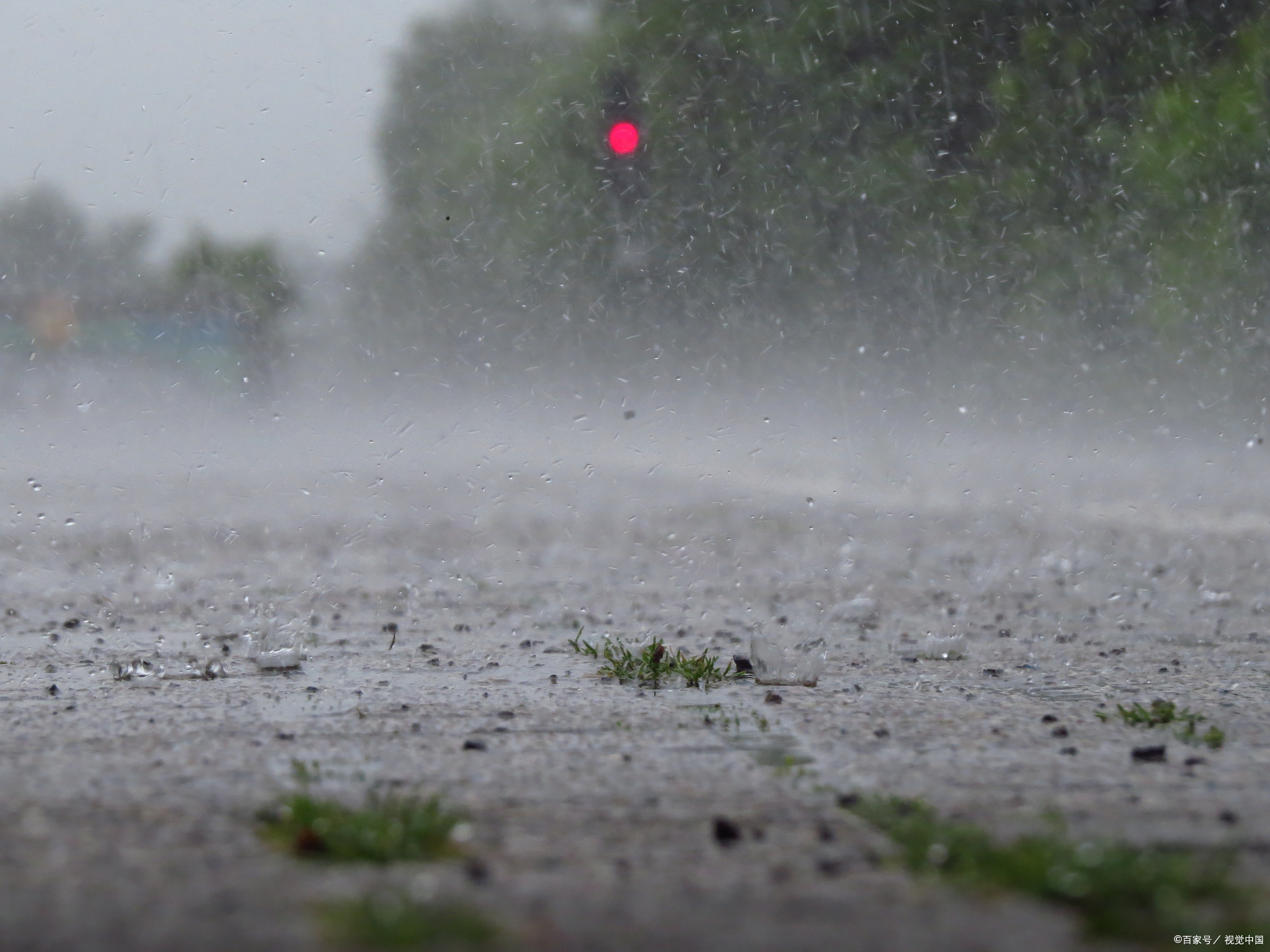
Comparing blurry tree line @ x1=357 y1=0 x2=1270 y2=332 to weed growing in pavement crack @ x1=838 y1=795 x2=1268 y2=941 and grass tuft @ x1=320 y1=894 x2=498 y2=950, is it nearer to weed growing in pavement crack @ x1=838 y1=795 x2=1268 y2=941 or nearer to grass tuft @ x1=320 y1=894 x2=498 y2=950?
weed growing in pavement crack @ x1=838 y1=795 x2=1268 y2=941

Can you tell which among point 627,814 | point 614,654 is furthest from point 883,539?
point 627,814

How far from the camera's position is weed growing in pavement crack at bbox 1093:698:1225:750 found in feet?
11.1

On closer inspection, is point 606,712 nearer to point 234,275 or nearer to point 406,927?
point 406,927

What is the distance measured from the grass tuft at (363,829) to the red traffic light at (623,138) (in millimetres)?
15874

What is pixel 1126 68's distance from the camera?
16.8 meters

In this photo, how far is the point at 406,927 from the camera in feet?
5.98

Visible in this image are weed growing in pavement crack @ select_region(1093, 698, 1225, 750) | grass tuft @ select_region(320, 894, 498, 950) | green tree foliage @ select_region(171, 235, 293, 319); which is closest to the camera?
grass tuft @ select_region(320, 894, 498, 950)

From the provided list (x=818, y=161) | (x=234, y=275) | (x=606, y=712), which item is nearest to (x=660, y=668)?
(x=606, y=712)

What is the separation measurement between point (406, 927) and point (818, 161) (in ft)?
55.1

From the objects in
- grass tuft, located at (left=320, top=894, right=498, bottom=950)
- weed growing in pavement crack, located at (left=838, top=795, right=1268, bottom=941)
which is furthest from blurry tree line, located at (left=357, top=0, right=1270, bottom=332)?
grass tuft, located at (left=320, top=894, right=498, bottom=950)

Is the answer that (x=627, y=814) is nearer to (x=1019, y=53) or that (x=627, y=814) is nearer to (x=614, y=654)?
(x=614, y=654)

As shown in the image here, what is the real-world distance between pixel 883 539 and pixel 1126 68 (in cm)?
985

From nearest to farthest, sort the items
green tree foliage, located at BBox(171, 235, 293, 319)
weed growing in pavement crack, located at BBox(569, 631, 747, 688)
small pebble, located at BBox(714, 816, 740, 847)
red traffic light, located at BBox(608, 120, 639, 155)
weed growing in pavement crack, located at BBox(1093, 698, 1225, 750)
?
1. small pebble, located at BBox(714, 816, 740, 847)
2. weed growing in pavement crack, located at BBox(1093, 698, 1225, 750)
3. weed growing in pavement crack, located at BBox(569, 631, 747, 688)
4. green tree foliage, located at BBox(171, 235, 293, 319)
5. red traffic light, located at BBox(608, 120, 639, 155)

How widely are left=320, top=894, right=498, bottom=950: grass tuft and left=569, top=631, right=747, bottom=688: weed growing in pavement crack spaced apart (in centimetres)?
230
